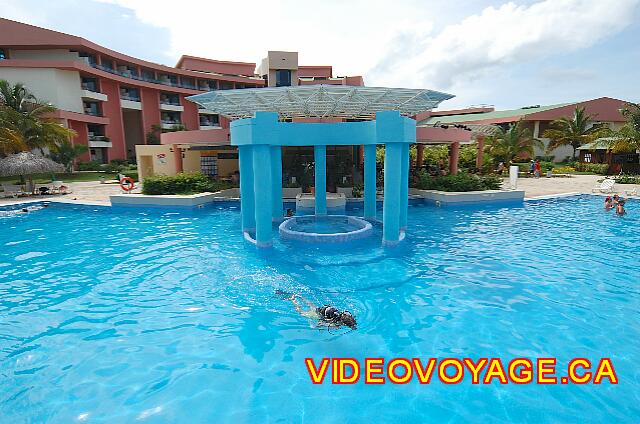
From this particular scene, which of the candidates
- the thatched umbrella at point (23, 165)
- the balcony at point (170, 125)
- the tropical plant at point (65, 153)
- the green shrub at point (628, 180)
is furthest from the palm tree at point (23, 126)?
the green shrub at point (628, 180)

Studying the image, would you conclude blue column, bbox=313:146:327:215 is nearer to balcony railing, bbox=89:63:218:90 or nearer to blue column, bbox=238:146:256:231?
blue column, bbox=238:146:256:231

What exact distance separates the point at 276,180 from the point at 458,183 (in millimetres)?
13358

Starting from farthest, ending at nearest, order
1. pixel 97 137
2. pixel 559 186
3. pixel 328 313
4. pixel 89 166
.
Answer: pixel 97 137 → pixel 89 166 → pixel 559 186 → pixel 328 313

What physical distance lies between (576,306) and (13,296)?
13.8 m

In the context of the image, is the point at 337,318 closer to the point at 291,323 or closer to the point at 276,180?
the point at 291,323

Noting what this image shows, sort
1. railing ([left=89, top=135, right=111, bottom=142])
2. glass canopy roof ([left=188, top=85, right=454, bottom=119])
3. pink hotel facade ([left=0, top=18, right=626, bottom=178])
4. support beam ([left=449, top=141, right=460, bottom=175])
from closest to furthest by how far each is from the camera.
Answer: glass canopy roof ([left=188, top=85, right=454, bottom=119]) → support beam ([left=449, top=141, right=460, bottom=175]) → pink hotel facade ([left=0, top=18, right=626, bottom=178]) → railing ([left=89, top=135, right=111, bottom=142])

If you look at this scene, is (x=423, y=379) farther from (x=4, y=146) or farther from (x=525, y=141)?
(x=525, y=141)

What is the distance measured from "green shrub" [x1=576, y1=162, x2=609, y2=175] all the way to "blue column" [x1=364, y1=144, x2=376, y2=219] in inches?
1302

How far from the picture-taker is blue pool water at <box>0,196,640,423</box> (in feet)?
16.9

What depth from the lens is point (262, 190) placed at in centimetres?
1160

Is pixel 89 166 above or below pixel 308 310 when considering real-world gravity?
above

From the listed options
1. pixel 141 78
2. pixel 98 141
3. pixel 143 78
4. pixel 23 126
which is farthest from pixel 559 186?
pixel 143 78

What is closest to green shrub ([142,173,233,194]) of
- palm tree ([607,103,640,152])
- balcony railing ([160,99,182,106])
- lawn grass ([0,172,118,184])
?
lawn grass ([0,172,118,184])

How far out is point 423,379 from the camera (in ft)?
18.6
